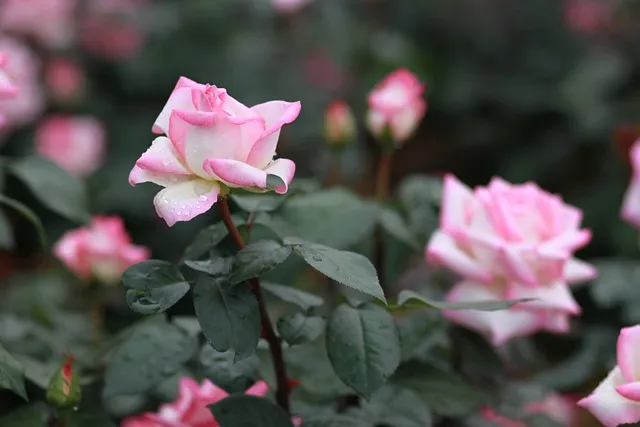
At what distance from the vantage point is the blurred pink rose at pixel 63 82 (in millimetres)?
1674

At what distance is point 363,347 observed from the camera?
507 millimetres

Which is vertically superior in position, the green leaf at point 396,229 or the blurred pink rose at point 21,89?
the green leaf at point 396,229

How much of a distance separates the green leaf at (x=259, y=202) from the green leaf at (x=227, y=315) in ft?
0.24

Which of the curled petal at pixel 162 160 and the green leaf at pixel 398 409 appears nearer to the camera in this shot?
the curled petal at pixel 162 160

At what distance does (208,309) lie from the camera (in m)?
0.48

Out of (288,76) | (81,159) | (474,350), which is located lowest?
(81,159)

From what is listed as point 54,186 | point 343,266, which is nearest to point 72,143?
point 54,186

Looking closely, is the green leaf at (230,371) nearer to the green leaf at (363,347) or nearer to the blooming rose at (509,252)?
the green leaf at (363,347)

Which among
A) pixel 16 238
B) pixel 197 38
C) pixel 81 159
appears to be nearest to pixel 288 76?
pixel 197 38

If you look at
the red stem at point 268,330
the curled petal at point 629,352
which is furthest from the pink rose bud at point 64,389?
the curled petal at point 629,352

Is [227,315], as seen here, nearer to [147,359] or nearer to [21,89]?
[147,359]

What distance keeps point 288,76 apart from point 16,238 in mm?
681

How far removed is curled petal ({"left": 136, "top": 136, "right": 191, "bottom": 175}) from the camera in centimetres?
46

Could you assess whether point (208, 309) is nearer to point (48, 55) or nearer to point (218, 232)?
point (218, 232)
